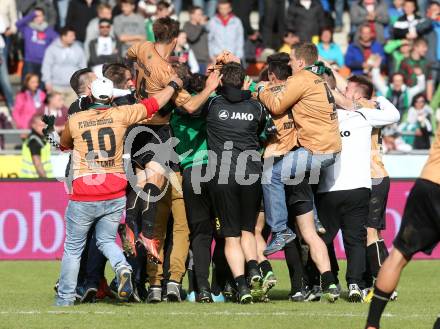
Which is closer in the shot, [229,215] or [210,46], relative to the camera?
[229,215]

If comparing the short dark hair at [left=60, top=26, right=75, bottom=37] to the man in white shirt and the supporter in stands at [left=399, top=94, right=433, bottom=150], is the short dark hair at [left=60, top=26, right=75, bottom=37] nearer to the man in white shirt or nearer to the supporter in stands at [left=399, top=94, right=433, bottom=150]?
the supporter in stands at [left=399, top=94, right=433, bottom=150]

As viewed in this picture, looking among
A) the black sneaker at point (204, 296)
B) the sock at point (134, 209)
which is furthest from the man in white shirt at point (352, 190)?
the sock at point (134, 209)

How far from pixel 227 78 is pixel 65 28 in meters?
10.5

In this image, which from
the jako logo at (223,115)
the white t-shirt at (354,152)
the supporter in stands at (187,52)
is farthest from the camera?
the supporter in stands at (187,52)

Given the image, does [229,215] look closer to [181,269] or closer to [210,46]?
[181,269]

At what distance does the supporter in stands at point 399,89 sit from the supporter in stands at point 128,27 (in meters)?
4.62

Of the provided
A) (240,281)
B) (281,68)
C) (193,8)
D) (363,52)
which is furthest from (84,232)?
(363,52)

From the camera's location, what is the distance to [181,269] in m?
12.2

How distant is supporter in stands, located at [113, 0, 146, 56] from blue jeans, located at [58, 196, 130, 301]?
10.7m

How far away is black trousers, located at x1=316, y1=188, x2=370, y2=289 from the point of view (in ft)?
40.0

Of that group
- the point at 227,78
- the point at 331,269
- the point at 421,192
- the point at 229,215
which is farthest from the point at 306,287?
the point at 421,192

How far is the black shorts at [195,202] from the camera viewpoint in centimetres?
Answer: 1204

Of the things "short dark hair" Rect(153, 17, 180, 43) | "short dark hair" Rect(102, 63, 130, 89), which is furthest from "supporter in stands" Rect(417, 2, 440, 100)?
"short dark hair" Rect(153, 17, 180, 43)

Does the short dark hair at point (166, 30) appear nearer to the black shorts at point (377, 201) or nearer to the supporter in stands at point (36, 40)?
the black shorts at point (377, 201)
